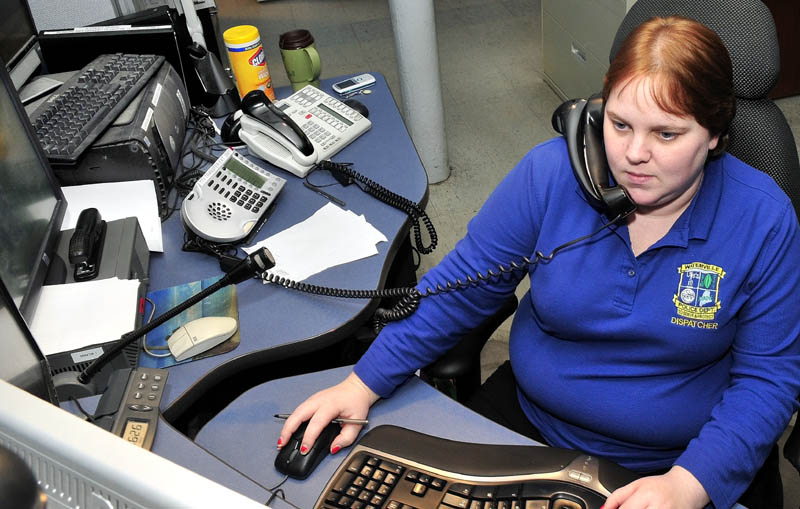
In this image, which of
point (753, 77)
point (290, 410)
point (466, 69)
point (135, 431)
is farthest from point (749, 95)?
point (466, 69)

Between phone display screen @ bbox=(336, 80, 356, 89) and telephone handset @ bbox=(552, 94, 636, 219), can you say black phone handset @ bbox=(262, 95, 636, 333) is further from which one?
phone display screen @ bbox=(336, 80, 356, 89)

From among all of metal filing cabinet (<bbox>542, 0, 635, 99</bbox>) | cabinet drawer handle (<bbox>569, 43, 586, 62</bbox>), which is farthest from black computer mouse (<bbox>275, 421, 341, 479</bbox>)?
cabinet drawer handle (<bbox>569, 43, 586, 62</bbox>)

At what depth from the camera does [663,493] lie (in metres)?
1.00

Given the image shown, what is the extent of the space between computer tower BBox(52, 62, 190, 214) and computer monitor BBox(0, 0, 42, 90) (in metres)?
0.32

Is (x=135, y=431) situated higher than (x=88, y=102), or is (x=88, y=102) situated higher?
(x=88, y=102)

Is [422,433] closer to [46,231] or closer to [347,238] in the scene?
[347,238]

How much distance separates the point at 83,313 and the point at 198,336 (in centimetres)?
20

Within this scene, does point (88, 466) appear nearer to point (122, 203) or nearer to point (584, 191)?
point (584, 191)

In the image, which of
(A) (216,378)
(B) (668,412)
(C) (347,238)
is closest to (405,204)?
(C) (347,238)

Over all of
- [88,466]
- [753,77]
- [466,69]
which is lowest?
[466,69]

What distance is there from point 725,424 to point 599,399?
197 mm

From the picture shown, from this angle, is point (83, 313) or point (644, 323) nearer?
point (644, 323)

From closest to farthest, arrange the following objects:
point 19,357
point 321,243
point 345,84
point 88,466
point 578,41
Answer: point 88,466 < point 19,357 < point 321,243 < point 345,84 < point 578,41

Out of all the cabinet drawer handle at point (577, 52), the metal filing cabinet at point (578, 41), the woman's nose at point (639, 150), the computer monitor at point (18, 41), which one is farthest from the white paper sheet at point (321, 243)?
the cabinet drawer handle at point (577, 52)
